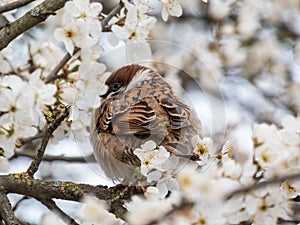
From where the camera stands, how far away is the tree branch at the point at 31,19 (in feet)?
7.89

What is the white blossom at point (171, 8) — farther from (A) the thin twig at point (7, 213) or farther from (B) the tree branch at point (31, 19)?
(A) the thin twig at point (7, 213)

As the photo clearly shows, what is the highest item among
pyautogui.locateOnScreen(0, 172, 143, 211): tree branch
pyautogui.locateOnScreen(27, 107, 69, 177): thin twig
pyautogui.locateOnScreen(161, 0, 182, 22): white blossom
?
pyautogui.locateOnScreen(161, 0, 182, 22): white blossom

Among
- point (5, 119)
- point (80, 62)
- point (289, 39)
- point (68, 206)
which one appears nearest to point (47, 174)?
point (68, 206)

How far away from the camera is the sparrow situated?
2.67 metres

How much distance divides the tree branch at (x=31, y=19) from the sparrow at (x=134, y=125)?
0.55 m

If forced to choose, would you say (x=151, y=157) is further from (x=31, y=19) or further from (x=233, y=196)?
(x=31, y=19)

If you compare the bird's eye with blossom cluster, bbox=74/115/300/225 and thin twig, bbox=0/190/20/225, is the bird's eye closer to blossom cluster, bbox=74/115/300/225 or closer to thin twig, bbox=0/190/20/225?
thin twig, bbox=0/190/20/225

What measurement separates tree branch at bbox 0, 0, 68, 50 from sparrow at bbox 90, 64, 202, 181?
1.80 ft

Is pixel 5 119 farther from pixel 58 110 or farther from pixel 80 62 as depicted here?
pixel 80 62

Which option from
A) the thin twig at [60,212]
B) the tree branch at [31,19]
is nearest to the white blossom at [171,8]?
the tree branch at [31,19]

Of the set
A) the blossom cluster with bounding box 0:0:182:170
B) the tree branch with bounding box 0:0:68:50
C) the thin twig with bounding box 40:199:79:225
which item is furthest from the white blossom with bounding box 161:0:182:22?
the thin twig with bounding box 40:199:79:225

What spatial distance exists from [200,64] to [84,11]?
251cm

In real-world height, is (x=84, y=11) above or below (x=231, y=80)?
above

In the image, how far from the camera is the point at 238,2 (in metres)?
5.21
